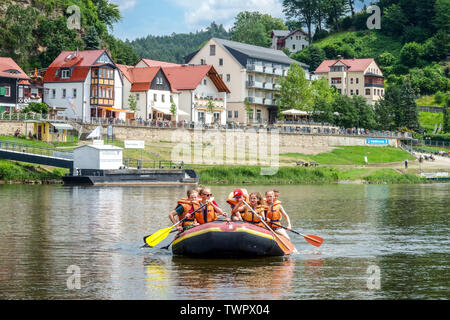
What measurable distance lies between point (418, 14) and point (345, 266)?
539 feet

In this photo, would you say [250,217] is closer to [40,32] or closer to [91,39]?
[40,32]

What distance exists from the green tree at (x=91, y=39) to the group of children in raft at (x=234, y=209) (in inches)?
3542

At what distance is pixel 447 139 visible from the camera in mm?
120438

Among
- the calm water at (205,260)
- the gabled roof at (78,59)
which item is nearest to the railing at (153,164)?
the calm water at (205,260)

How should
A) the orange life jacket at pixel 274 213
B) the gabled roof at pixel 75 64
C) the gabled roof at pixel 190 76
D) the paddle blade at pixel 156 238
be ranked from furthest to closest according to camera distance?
1. the gabled roof at pixel 190 76
2. the gabled roof at pixel 75 64
3. the orange life jacket at pixel 274 213
4. the paddle blade at pixel 156 238

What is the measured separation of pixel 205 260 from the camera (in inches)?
996

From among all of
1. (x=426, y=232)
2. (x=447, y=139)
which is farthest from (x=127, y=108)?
(x=426, y=232)

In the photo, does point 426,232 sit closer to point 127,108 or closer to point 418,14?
point 127,108

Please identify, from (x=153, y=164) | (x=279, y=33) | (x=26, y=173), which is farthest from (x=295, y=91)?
(x=279, y=33)

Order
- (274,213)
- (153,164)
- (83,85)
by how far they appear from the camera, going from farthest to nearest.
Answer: (83,85) → (153,164) → (274,213)

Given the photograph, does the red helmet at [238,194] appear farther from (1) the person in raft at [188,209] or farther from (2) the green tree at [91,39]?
(2) the green tree at [91,39]

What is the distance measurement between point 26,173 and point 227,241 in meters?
44.9

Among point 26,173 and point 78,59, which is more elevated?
point 78,59

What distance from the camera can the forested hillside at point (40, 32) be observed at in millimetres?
105688
